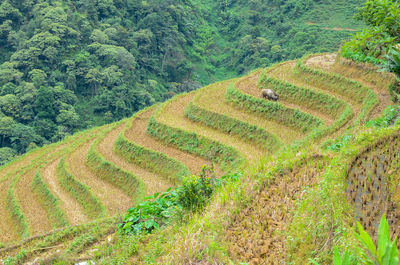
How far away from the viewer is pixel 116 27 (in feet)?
110

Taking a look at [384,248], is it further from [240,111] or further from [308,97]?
[240,111]

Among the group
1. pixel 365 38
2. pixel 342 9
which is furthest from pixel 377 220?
pixel 342 9

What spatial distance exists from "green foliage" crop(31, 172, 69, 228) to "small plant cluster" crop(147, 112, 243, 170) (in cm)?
389

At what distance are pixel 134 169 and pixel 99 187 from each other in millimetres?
1213

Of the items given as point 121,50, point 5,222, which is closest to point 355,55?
point 5,222

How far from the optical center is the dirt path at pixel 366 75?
395 inches

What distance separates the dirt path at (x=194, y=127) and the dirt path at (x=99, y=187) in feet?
9.81

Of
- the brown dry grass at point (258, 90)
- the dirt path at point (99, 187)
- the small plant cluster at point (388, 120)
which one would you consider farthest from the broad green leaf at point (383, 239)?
the brown dry grass at point (258, 90)

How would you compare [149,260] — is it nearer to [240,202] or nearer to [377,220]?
[240,202]

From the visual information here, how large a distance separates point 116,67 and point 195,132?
18204 millimetres

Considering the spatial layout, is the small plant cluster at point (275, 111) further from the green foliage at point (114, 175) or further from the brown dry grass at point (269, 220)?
the brown dry grass at point (269, 220)

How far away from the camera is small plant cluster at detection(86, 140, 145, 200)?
11.1 m

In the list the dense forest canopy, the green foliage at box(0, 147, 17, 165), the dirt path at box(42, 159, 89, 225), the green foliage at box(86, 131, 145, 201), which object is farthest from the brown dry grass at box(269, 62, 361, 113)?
the green foliage at box(0, 147, 17, 165)

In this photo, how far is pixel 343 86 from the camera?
39.3 ft
